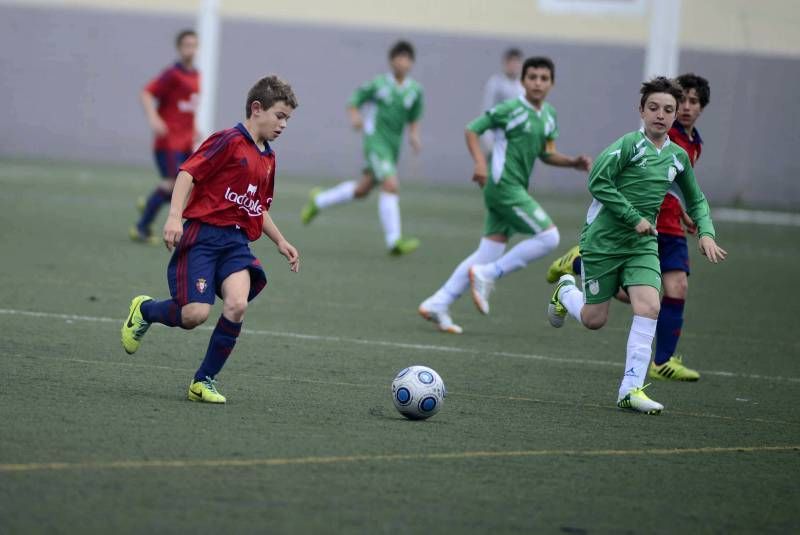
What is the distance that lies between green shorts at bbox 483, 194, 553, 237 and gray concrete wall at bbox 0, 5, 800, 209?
16.5 m

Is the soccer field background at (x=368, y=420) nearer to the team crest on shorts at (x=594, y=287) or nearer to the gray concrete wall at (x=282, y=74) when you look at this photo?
the team crest on shorts at (x=594, y=287)

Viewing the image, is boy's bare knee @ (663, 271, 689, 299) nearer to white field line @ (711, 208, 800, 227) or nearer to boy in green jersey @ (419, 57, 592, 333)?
boy in green jersey @ (419, 57, 592, 333)

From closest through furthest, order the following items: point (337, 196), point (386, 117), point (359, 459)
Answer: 1. point (359, 459)
2. point (386, 117)
3. point (337, 196)

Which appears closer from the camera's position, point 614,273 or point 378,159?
point 614,273

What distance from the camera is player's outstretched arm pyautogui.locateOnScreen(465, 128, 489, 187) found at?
1042 cm

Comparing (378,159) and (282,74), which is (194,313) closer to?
(378,159)

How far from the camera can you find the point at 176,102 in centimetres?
1585

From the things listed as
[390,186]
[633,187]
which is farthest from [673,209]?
[390,186]

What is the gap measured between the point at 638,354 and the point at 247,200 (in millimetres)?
2275

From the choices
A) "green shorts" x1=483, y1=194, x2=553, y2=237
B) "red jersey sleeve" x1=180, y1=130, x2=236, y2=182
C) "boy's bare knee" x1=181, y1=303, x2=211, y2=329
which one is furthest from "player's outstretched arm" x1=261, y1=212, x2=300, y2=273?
"green shorts" x1=483, y1=194, x2=553, y2=237

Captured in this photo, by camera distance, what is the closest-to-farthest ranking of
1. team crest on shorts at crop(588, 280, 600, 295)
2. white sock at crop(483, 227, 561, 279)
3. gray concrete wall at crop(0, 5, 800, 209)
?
team crest on shorts at crop(588, 280, 600, 295), white sock at crop(483, 227, 561, 279), gray concrete wall at crop(0, 5, 800, 209)

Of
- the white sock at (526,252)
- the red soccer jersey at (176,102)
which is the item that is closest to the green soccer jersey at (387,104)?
the red soccer jersey at (176,102)

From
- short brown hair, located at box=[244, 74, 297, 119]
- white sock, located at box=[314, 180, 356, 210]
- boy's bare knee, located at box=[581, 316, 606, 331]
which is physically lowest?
boy's bare knee, located at box=[581, 316, 606, 331]

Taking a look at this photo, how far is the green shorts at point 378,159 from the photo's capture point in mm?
15977
